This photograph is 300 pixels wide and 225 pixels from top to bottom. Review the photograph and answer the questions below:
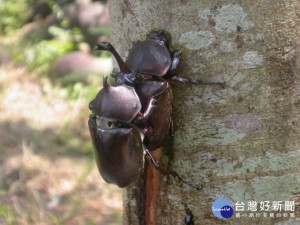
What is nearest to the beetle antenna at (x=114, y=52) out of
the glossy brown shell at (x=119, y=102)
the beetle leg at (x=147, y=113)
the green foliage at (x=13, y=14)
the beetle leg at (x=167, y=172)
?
the glossy brown shell at (x=119, y=102)

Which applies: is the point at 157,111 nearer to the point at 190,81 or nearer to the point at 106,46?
the point at 190,81

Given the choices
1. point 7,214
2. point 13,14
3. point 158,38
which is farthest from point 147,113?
point 13,14

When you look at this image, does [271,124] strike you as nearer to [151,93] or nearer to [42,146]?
[151,93]

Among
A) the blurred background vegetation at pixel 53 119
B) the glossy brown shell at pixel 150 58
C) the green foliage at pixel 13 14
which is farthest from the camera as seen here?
the green foliage at pixel 13 14

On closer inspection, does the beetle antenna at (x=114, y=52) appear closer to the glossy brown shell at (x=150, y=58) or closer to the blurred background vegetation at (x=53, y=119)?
the glossy brown shell at (x=150, y=58)

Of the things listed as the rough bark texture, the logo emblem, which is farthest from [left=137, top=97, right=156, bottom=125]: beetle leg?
the logo emblem

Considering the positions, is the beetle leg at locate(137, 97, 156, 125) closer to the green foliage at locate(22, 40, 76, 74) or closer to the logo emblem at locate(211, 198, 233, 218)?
the logo emblem at locate(211, 198, 233, 218)

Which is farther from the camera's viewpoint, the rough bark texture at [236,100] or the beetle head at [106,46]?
the beetle head at [106,46]
